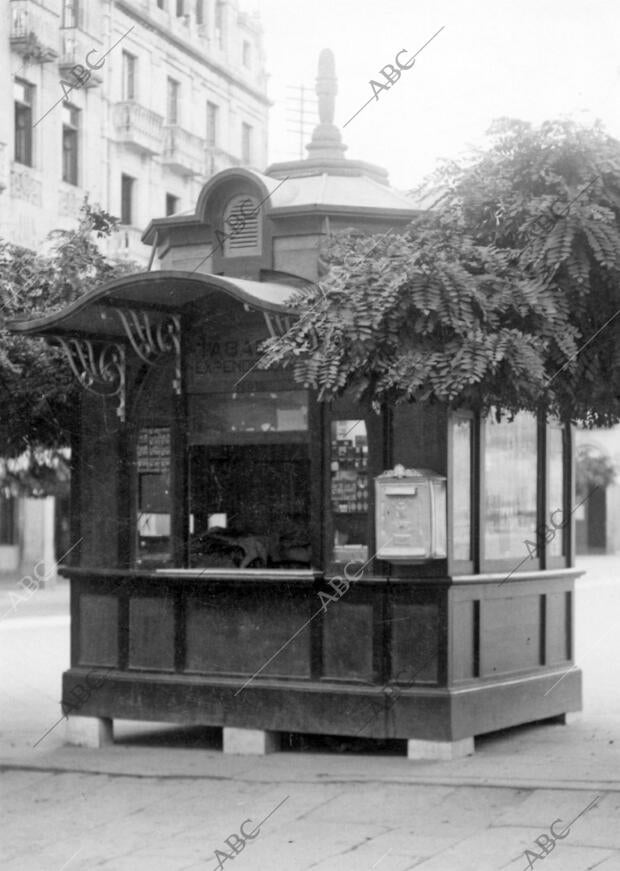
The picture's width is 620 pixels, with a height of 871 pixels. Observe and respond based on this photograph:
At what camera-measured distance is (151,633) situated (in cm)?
1123

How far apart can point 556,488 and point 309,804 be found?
3.92 m

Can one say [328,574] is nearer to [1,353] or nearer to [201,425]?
[201,425]

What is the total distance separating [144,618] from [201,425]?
143 centimetres

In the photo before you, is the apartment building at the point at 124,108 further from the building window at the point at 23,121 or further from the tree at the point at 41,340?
the tree at the point at 41,340

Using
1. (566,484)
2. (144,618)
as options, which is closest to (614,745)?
(566,484)

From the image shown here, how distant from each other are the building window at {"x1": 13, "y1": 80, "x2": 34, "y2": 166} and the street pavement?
23371 mm

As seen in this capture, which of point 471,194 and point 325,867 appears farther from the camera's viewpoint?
point 471,194

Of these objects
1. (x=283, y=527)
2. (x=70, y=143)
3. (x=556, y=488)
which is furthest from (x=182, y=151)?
(x=556, y=488)

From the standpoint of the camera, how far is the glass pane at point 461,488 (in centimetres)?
1049

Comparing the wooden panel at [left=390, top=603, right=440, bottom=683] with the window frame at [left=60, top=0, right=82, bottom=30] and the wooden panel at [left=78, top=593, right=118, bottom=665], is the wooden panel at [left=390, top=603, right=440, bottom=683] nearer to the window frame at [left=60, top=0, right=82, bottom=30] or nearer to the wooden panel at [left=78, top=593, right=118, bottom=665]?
the wooden panel at [left=78, top=593, right=118, bottom=665]

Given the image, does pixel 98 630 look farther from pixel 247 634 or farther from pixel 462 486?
pixel 462 486

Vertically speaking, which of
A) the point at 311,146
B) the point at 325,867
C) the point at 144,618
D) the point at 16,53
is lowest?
the point at 325,867

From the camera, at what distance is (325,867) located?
753cm

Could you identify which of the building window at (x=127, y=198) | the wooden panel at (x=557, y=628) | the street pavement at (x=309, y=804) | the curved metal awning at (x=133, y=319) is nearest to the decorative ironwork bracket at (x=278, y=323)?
the curved metal awning at (x=133, y=319)
